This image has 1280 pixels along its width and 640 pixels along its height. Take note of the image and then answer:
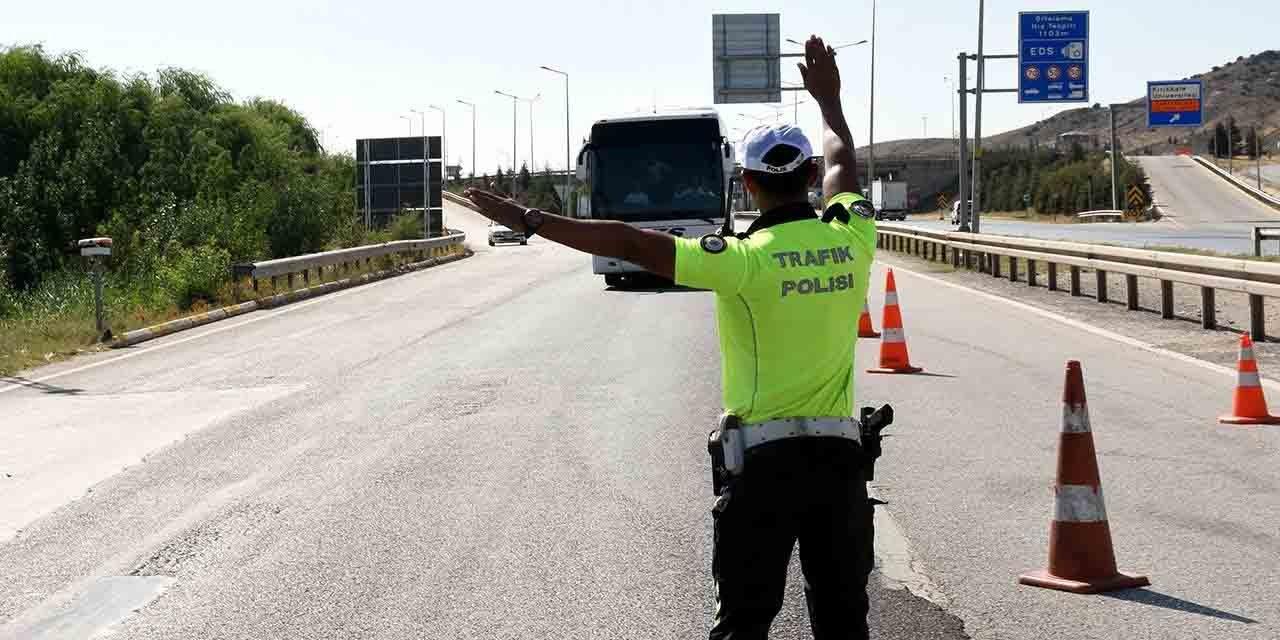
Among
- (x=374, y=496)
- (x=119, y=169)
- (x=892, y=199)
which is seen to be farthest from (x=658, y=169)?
(x=892, y=199)

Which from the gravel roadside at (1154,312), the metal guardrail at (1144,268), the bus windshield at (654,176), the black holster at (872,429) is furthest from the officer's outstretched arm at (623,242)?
the bus windshield at (654,176)

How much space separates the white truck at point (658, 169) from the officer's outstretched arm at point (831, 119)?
2202cm

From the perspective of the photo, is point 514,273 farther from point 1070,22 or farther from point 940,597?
point 940,597

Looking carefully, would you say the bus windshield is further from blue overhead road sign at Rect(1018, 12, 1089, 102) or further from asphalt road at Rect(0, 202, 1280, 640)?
blue overhead road sign at Rect(1018, 12, 1089, 102)

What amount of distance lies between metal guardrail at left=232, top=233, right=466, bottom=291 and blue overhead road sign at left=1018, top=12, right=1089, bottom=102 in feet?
57.6

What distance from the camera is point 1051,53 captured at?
44781 mm

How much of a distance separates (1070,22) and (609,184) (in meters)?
22.4

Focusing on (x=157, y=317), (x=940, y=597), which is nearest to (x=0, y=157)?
(x=157, y=317)

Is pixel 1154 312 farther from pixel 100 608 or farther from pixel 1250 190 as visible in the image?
pixel 1250 190

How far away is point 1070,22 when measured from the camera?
147ft

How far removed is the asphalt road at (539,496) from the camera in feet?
20.8

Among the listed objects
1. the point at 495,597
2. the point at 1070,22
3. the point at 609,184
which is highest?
the point at 1070,22

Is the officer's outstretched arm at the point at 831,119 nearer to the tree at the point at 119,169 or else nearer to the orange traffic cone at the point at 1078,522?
the orange traffic cone at the point at 1078,522

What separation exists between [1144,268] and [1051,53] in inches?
1014
